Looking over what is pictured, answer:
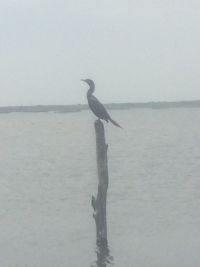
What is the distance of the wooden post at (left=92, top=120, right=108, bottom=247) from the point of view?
12922 millimetres

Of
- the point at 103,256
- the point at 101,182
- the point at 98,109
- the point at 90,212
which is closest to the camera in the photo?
the point at 101,182


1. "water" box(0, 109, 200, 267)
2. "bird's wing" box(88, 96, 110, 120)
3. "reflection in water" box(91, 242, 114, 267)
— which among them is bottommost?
"water" box(0, 109, 200, 267)

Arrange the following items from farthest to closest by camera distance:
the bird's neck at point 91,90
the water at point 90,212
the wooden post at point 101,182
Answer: the water at point 90,212, the bird's neck at point 91,90, the wooden post at point 101,182

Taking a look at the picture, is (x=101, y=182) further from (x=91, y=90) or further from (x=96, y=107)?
(x=91, y=90)

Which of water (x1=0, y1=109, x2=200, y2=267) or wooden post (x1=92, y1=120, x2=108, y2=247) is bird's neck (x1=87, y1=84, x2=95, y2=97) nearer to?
wooden post (x1=92, y1=120, x2=108, y2=247)

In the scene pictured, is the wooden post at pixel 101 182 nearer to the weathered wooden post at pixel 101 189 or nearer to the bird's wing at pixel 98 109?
the weathered wooden post at pixel 101 189

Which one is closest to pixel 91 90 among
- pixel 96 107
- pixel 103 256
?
pixel 96 107

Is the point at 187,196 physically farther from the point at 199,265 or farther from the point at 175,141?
the point at 175,141

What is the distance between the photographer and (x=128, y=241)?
17.5 meters

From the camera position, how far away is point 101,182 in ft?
43.9

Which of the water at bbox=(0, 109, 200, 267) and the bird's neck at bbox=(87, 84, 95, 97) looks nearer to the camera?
the bird's neck at bbox=(87, 84, 95, 97)

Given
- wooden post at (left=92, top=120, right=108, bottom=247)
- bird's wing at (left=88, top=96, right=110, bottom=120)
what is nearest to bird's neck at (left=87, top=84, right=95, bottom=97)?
bird's wing at (left=88, top=96, right=110, bottom=120)

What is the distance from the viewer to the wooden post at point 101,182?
1292 centimetres

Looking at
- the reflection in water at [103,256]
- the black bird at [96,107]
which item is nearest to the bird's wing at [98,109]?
the black bird at [96,107]
